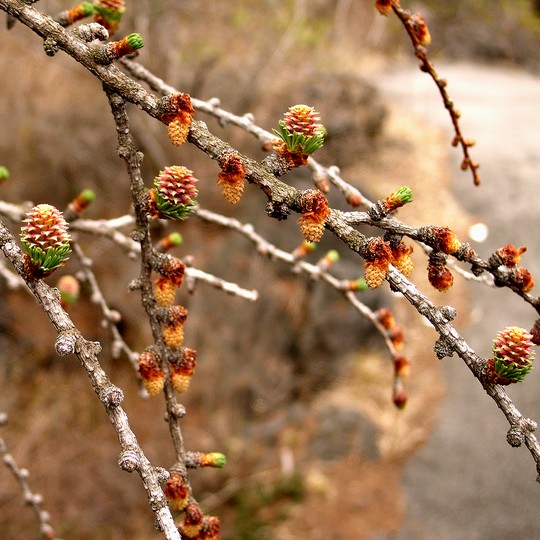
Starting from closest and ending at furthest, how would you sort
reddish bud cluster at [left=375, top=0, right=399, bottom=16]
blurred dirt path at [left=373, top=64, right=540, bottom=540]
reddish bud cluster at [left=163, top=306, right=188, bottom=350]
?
reddish bud cluster at [left=163, top=306, right=188, bottom=350]
reddish bud cluster at [left=375, top=0, right=399, bottom=16]
blurred dirt path at [left=373, top=64, right=540, bottom=540]

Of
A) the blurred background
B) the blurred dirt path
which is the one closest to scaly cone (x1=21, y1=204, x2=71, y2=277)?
the blurred background

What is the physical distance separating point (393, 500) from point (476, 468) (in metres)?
0.78

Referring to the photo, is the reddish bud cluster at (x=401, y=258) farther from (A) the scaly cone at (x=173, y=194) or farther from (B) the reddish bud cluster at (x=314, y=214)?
(A) the scaly cone at (x=173, y=194)

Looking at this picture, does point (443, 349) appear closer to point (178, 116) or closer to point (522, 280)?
point (522, 280)

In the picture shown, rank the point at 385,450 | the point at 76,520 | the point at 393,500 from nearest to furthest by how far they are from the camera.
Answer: the point at 76,520 → the point at 393,500 → the point at 385,450

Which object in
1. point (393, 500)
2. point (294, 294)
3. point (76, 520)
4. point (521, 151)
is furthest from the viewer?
point (521, 151)

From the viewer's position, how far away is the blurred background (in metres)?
4.72

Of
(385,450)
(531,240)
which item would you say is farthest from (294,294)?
(531,240)

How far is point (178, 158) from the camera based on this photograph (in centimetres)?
707

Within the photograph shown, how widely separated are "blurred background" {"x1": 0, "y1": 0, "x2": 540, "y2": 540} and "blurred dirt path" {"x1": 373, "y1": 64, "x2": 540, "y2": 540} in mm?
22

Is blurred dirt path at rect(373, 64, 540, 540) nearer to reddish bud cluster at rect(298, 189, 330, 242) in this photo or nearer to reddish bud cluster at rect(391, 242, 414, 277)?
reddish bud cluster at rect(391, 242, 414, 277)

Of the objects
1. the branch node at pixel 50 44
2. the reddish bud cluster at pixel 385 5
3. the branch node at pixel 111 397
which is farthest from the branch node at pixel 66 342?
the reddish bud cluster at pixel 385 5

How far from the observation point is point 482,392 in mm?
5598

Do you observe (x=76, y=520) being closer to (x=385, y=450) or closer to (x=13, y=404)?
(x=13, y=404)
